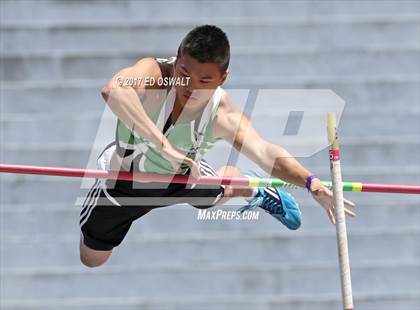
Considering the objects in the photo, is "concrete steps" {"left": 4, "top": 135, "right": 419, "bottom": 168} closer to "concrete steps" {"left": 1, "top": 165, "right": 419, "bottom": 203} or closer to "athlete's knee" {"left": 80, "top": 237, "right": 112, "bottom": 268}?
"concrete steps" {"left": 1, "top": 165, "right": 419, "bottom": 203}

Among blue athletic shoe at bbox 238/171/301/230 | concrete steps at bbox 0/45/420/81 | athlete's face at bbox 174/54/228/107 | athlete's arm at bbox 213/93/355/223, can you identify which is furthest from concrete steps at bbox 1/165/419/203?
athlete's face at bbox 174/54/228/107

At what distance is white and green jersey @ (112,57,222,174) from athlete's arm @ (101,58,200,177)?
233 millimetres

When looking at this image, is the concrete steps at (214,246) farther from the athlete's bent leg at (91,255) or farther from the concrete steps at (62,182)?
the athlete's bent leg at (91,255)

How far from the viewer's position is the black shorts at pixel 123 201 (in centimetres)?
593

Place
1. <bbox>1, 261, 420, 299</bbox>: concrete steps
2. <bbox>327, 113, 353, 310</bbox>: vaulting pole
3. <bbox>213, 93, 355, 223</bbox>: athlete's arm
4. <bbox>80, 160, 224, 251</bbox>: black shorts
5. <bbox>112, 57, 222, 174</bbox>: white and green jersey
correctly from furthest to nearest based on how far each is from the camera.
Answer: <bbox>1, 261, 420, 299</bbox>: concrete steps < <bbox>80, 160, 224, 251</bbox>: black shorts < <bbox>112, 57, 222, 174</bbox>: white and green jersey < <bbox>213, 93, 355, 223</bbox>: athlete's arm < <bbox>327, 113, 353, 310</bbox>: vaulting pole

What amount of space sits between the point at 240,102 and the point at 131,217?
1772mm

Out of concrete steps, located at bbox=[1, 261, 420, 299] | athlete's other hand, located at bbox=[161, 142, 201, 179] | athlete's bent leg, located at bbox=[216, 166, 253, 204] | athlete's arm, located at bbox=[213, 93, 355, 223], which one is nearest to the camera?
athlete's other hand, located at bbox=[161, 142, 201, 179]

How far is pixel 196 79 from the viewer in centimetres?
529

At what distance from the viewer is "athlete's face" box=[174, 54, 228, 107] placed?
5.25 meters

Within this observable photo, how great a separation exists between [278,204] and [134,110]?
1.37 meters

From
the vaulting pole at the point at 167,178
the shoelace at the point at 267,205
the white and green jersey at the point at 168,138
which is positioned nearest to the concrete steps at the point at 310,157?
the shoelace at the point at 267,205

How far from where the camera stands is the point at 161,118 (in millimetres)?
5629

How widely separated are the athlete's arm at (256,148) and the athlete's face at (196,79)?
19cm

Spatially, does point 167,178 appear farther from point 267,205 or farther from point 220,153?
point 220,153
